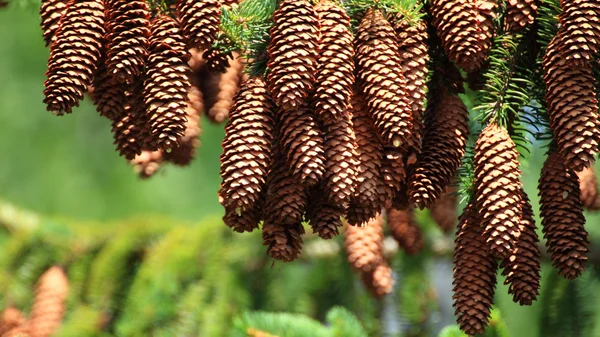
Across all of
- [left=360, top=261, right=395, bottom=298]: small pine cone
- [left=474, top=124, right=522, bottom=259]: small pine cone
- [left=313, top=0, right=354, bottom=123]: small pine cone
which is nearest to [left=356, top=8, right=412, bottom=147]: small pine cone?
[left=313, top=0, right=354, bottom=123]: small pine cone

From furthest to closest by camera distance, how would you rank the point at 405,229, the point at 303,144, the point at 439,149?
the point at 405,229
the point at 439,149
the point at 303,144

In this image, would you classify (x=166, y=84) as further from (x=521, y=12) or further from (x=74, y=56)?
(x=521, y=12)

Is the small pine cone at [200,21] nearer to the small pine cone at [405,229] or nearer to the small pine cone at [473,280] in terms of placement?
the small pine cone at [473,280]

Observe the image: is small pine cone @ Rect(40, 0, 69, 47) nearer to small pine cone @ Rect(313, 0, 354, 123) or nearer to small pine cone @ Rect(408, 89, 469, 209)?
small pine cone @ Rect(313, 0, 354, 123)

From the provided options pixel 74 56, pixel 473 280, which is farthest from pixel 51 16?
pixel 473 280

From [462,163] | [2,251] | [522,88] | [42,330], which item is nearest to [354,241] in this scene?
[462,163]

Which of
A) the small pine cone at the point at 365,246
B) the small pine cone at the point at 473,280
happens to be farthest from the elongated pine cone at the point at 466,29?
the small pine cone at the point at 365,246
